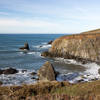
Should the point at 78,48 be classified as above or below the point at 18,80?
above

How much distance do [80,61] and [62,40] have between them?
48.7ft

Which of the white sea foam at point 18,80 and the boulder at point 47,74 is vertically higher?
the boulder at point 47,74

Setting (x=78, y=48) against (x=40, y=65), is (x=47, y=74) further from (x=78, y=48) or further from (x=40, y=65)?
(x=78, y=48)

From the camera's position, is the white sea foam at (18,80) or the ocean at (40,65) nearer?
the white sea foam at (18,80)

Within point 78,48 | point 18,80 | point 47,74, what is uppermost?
point 78,48

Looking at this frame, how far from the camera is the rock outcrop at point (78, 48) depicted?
4957cm

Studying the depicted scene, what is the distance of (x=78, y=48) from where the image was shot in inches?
2100

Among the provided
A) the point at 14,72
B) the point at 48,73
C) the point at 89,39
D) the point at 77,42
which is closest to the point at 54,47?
the point at 77,42

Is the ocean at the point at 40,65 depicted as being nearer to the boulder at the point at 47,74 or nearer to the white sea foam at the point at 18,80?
the white sea foam at the point at 18,80

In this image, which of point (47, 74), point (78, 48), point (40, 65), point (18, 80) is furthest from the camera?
point (78, 48)

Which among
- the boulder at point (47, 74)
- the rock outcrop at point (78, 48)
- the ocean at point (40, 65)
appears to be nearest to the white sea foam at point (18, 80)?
the ocean at point (40, 65)

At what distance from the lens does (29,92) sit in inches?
459

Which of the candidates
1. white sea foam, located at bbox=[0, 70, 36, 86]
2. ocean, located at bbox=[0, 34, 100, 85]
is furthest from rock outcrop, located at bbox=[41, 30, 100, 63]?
white sea foam, located at bbox=[0, 70, 36, 86]

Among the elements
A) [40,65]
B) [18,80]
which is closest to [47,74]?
[18,80]
